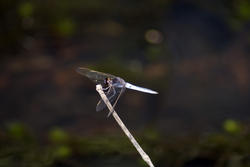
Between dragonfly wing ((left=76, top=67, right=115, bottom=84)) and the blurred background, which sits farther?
the blurred background

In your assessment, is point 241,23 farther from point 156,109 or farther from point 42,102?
point 42,102

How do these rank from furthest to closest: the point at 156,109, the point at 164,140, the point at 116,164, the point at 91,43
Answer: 1. the point at 91,43
2. the point at 156,109
3. the point at 164,140
4. the point at 116,164

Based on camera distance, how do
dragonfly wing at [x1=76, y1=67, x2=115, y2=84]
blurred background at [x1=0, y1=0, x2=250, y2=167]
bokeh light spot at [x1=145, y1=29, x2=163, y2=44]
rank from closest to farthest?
dragonfly wing at [x1=76, y1=67, x2=115, y2=84]
blurred background at [x1=0, y1=0, x2=250, y2=167]
bokeh light spot at [x1=145, y1=29, x2=163, y2=44]

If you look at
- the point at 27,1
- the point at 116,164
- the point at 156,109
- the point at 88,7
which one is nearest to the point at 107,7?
the point at 88,7

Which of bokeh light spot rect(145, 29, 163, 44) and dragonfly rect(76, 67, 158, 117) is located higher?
bokeh light spot rect(145, 29, 163, 44)

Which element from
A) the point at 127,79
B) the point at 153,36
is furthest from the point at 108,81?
the point at 153,36

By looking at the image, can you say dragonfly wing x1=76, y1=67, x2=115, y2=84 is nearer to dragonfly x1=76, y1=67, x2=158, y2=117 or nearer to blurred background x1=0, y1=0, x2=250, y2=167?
dragonfly x1=76, y1=67, x2=158, y2=117

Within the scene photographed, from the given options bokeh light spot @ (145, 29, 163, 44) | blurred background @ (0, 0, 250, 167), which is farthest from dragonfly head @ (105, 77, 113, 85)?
bokeh light spot @ (145, 29, 163, 44)

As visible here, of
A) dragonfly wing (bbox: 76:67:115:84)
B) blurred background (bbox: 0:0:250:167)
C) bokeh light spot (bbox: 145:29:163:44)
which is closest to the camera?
dragonfly wing (bbox: 76:67:115:84)

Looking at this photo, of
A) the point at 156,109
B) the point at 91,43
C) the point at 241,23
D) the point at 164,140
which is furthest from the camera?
the point at 91,43

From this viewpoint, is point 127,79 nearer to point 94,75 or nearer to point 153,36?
point 153,36
